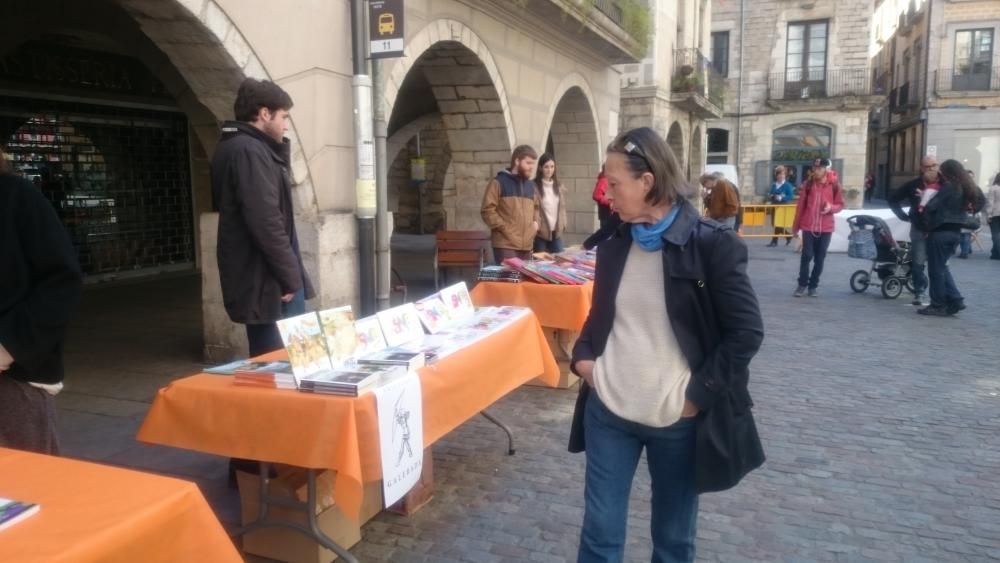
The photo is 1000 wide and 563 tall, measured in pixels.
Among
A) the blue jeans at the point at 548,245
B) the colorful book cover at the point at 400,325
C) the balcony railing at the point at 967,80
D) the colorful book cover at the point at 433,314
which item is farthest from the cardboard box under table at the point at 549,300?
the balcony railing at the point at 967,80

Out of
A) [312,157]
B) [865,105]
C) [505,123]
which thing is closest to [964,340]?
[505,123]

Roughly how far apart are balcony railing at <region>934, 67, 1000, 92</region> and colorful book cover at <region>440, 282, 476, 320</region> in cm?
3358

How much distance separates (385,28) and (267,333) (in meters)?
3.18

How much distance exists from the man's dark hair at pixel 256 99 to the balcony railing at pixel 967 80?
113 feet

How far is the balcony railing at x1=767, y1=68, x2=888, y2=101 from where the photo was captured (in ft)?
95.7

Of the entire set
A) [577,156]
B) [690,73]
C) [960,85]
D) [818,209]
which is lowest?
[818,209]

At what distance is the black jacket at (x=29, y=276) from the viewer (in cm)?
224

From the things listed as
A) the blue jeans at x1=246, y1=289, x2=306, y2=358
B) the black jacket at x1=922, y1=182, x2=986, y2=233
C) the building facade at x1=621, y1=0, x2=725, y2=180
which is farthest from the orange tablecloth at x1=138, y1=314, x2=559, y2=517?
the building facade at x1=621, y1=0, x2=725, y2=180

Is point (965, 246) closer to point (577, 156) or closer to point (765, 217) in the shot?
point (765, 217)

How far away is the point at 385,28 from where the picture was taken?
239 inches

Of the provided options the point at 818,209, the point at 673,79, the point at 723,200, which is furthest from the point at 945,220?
the point at 673,79

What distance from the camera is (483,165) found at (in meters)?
9.45

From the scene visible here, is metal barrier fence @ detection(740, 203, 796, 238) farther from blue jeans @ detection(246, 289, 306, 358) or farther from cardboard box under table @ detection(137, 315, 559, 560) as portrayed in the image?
cardboard box under table @ detection(137, 315, 559, 560)

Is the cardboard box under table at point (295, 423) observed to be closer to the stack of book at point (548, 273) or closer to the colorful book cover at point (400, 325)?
the colorful book cover at point (400, 325)
